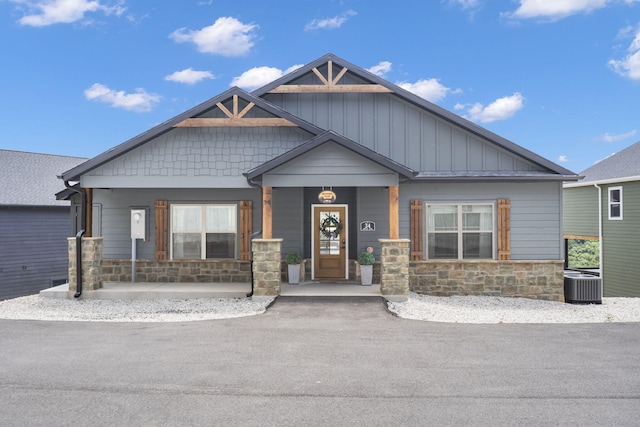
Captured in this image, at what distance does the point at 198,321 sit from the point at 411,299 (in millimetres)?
4970

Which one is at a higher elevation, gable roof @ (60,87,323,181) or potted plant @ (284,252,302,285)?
gable roof @ (60,87,323,181)

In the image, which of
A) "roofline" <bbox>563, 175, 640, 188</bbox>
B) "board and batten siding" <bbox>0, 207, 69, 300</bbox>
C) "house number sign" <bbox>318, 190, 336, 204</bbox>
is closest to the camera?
"house number sign" <bbox>318, 190, 336, 204</bbox>

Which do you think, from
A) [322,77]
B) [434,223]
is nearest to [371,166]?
[434,223]

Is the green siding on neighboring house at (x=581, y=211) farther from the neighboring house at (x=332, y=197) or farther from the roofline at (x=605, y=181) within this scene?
the neighboring house at (x=332, y=197)

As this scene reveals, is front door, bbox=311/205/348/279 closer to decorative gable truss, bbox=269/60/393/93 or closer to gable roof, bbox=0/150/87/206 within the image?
decorative gable truss, bbox=269/60/393/93

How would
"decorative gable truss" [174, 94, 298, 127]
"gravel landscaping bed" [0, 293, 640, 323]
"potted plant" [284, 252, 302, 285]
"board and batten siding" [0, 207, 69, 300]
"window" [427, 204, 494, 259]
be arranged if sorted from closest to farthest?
"gravel landscaping bed" [0, 293, 640, 323] < "decorative gable truss" [174, 94, 298, 127] < "potted plant" [284, 252, 302, 285] < "window" [427, 204, 494, 259] < "board and batten siding" [0, 207, 69, 300]

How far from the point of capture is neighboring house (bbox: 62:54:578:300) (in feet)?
38.3

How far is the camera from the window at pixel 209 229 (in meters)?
13.0

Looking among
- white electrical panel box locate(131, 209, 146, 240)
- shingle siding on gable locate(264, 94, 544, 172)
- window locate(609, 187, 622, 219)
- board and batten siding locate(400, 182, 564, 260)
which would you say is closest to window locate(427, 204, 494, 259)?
board and batten siding locate(400, 182, 564, 260)

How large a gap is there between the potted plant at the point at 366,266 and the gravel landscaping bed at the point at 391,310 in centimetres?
119

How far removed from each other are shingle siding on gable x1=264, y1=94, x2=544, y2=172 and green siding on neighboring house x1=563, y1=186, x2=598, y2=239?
10432 millimetres

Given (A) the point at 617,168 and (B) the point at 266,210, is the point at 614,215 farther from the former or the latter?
(B) the point at 266,210

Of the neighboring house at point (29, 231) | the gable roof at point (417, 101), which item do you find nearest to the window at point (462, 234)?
the gable roof at point (417, 101)

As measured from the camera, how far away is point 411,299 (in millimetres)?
11102
